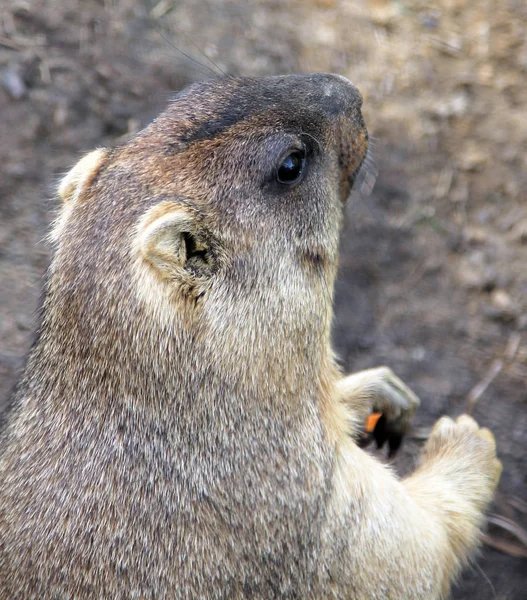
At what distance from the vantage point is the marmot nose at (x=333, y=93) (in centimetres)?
321

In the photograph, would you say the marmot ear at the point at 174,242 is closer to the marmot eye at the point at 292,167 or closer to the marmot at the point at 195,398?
the marmot at the point at 195,398

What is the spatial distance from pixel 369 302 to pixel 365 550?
1.98 metres

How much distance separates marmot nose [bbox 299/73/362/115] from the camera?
3207 millimetres

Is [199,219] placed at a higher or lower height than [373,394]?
higher

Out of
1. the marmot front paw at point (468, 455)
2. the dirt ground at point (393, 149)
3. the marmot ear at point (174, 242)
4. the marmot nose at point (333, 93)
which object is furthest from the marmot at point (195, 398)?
the dirt ground at point (393, 149)

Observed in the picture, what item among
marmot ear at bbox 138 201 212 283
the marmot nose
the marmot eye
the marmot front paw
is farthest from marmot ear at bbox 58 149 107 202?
the marmot front paw

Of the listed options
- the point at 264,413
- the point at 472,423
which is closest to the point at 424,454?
the point at 472,423

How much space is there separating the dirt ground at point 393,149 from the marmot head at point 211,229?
5.11 feet

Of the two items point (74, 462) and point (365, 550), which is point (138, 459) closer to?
point (74, 462)

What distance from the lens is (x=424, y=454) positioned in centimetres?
381

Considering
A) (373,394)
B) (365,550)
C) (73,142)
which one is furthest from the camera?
(73,142)

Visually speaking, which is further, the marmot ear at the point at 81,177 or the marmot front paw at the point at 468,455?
the marmot front paw at the point at 468,455

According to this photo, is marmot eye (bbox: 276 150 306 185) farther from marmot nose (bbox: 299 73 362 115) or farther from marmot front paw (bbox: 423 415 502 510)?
marmot front paw (bbox: 423 415 502 510)

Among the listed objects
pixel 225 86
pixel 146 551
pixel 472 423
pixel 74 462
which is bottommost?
pixel 146 551
